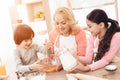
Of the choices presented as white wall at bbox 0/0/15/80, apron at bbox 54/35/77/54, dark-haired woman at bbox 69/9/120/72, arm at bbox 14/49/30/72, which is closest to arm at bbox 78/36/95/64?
dark-haired woman at bbox 69/9/120/72

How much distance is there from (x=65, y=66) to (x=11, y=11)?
2306 millimetres

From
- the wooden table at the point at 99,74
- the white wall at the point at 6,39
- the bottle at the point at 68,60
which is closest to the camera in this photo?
the wooden table at the point at 99,74

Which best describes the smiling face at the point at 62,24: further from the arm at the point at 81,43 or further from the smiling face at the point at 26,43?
the smiling face at the point at 26,43

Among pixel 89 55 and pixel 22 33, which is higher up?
pixel 22 33

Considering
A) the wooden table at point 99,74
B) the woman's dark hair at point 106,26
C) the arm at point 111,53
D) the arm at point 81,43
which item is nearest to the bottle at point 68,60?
the wooden table at point 99,74

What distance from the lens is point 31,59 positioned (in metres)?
1.84

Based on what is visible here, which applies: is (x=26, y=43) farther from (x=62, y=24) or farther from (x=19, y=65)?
(x=62, y=24)

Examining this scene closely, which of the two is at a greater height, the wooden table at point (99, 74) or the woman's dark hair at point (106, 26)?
the woman's dark hair at point (106, 26)

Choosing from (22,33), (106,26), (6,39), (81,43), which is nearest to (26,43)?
(22,33)

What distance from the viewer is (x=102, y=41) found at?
1505 mm

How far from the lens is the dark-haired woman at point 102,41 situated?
1426 mm

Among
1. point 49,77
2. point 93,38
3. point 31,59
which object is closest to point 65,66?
point 49,77

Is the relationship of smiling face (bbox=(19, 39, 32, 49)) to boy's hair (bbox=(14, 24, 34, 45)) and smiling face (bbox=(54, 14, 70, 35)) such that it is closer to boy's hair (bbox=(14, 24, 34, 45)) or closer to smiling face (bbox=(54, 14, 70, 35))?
boy's hair (bbox=(14, 24, 34, 45))

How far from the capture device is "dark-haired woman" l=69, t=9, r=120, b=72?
1.43 m
